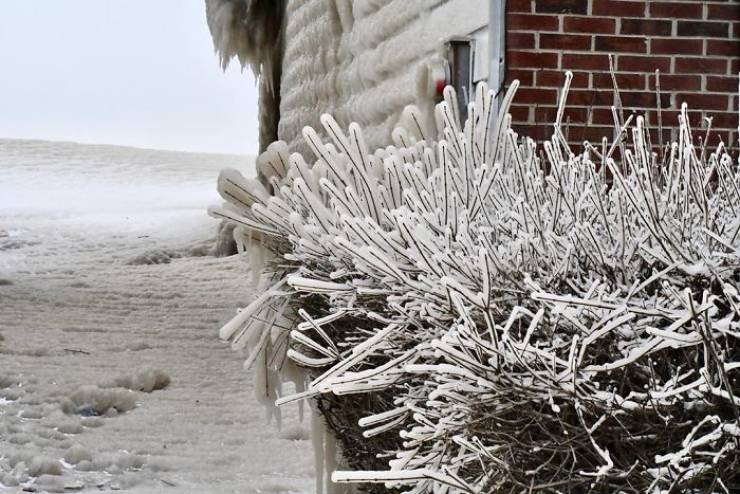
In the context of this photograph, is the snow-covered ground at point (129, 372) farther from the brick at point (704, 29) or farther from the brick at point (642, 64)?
the brick at point (704, 29)

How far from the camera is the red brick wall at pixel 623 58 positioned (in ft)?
13.0

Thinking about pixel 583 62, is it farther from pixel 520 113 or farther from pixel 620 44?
Result: pixel 520 113

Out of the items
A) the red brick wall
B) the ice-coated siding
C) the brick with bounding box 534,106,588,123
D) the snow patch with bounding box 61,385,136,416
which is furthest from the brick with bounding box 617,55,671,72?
the snow patch with bounding box 61,385,136,416

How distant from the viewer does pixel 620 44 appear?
402cm

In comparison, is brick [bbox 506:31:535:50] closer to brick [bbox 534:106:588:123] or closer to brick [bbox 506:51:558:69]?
brick [bbox 506:51:558:69]

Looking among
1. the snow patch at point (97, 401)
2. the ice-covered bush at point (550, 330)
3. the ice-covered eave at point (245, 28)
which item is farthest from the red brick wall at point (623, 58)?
the ice-covered eave at point (245, 28)

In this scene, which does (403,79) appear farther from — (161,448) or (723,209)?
(723,209)

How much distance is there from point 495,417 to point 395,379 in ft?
0.87

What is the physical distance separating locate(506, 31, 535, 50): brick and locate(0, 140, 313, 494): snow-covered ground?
1.32 m

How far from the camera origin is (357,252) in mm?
1882

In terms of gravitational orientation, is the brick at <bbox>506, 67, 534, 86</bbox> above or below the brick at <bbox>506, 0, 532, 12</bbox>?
below

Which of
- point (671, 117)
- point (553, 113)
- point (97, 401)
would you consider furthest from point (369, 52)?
point (97, 401)

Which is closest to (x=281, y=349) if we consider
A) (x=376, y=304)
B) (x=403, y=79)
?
(x=376, y=304)

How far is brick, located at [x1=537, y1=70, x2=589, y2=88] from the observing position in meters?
3.95
